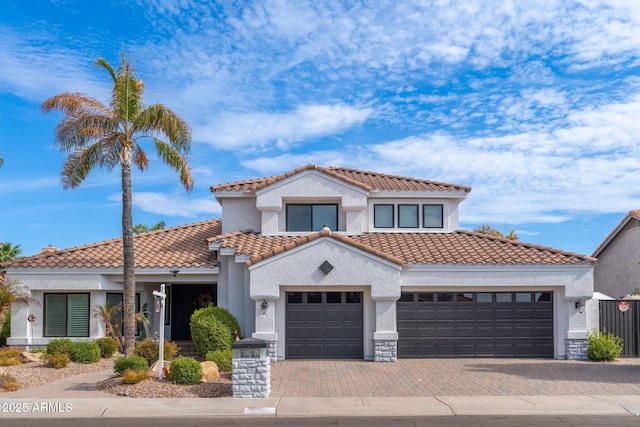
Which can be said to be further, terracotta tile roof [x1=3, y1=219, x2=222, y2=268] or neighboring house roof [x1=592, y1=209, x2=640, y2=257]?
neighboring house roof [x1=592, y1=209, x2=640, y2=257]

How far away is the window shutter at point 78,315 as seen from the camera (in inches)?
894

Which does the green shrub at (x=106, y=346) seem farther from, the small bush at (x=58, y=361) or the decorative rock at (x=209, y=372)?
the decorative rock at (x=209, y=372)

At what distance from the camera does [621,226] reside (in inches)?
1218

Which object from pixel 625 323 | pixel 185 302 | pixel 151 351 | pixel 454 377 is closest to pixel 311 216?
pixel 185 302

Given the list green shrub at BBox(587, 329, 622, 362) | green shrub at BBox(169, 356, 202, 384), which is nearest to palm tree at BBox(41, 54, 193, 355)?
green shrub at BBox(169, 356, 202, 384)

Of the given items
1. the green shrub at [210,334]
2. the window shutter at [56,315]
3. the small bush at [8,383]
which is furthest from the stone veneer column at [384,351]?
the window shutter at [56,315]

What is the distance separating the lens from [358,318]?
21.0 metres

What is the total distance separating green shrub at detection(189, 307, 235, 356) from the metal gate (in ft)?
43.2

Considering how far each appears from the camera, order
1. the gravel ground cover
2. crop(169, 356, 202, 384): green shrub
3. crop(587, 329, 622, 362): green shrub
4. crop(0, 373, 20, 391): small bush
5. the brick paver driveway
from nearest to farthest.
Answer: the gravel ground cover, the brick paver driveway, crop(169, 356, 202, 384): green shrub, crop(0, 373, 20, 391): small bush, crop(587, 329, 622, 362): green shrub

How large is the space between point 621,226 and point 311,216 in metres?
16.9

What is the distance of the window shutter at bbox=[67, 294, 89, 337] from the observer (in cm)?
2272

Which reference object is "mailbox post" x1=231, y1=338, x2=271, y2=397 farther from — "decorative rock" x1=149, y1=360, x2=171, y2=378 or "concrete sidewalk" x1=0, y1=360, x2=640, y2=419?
"decorative rock" x1=149, y1=360, x2=171, y2=378

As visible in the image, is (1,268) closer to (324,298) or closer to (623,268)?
(324,298)

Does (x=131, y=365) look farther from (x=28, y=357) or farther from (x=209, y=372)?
(x=28, y=357)
